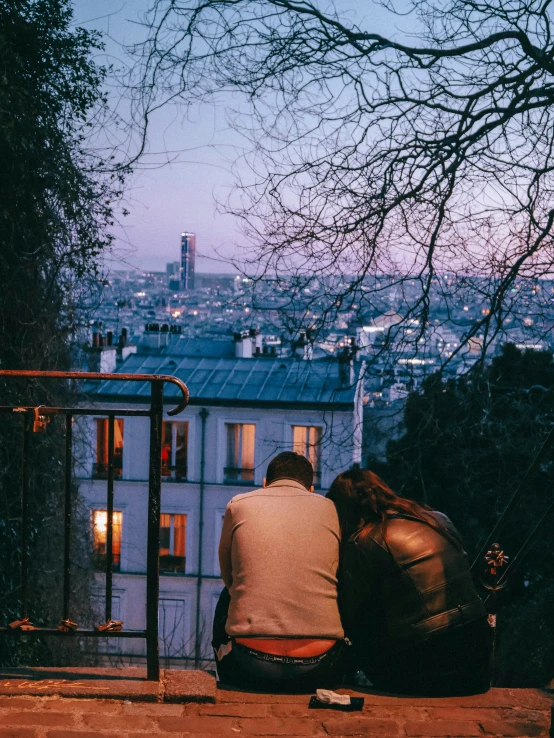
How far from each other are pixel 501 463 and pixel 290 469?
4.60m

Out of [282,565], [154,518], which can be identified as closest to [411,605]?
[282,565]

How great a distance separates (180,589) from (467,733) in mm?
16366

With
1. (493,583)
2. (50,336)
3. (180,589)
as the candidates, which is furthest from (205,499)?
(493,583)

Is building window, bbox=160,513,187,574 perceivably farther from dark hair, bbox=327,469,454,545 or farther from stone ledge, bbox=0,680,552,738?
stone ledge, bbox=0,680,552,738

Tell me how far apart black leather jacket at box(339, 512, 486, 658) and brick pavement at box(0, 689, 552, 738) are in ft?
A: 0.95

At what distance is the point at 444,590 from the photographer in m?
3.28

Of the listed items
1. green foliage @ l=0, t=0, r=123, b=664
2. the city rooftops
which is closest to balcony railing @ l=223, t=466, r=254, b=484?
the city rooftops

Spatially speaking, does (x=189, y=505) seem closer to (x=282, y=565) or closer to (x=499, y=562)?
(x=499, y=562)

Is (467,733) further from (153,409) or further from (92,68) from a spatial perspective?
(92,68)

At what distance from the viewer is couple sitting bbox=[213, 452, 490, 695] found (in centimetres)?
323

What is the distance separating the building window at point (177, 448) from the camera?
18828mm

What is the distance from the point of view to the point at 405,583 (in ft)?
10.7

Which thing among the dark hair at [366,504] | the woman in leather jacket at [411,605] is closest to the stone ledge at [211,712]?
the woman in leather jacket at [411,605]

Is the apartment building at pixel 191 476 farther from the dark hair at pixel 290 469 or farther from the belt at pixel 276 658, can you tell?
the belt at pixel 276 658
